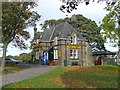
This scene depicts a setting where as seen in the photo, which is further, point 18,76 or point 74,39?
point 74,39

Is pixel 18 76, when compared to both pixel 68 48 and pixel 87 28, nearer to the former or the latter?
pixel 68 48

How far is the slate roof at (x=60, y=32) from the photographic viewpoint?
58.9m

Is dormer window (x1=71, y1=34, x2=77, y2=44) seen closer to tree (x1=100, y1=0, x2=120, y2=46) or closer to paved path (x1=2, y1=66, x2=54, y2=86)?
tree (x1=100, y1=0, x2=120, y2=46)

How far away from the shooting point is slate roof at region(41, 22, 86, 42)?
58906 mm

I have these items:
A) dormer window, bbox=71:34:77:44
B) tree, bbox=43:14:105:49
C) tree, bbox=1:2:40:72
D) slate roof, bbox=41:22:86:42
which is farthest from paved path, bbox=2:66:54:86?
tree, bbox=43:14:105:49

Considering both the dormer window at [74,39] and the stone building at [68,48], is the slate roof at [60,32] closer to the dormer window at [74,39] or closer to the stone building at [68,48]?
the stone building at [68,48]

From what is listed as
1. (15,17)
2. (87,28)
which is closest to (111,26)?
(15,17)

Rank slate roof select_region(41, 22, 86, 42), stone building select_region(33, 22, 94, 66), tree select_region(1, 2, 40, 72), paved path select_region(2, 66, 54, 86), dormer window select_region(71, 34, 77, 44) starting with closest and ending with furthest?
paved path select_region(2, 66, 54, 86), tree select_region(1, 2, 40, 72), stone building select_region(33, 22, 94, 66), slate roof select_region(41, 22, 86, 42), dormer window select_region(71, 34, 77, 44)

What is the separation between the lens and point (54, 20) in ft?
277

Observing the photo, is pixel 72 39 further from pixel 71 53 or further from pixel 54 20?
pixel 54 20

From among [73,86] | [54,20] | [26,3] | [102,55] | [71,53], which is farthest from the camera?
[54,20]

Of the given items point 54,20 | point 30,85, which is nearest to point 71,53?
point 54,20

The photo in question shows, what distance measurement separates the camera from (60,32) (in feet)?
196

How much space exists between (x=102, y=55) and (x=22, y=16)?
3102cm
